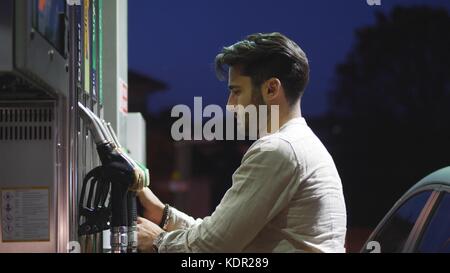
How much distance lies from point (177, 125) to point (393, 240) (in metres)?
1.29

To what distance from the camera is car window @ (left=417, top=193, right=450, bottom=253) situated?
3164 mm

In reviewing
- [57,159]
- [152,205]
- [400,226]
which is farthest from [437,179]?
[57,159]

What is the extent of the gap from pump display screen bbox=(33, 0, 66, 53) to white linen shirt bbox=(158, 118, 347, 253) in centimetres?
69

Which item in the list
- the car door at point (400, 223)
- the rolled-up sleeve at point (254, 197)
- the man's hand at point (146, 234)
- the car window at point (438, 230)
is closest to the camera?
the rolled-up sleeve at point (254, 197)

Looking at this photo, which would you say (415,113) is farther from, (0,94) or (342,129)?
(0,94)

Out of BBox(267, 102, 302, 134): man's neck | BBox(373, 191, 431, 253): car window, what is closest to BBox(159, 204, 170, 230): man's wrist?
BBox(267, 102, 302, 134): man's neck

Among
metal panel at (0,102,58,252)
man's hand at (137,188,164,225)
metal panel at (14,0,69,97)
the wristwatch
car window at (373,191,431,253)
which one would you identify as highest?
metal panel at (14,0,69,97)

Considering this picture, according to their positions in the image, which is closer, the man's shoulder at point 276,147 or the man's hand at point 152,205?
the man's shoulder at point 276,147

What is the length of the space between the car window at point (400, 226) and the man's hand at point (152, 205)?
3.86 feet

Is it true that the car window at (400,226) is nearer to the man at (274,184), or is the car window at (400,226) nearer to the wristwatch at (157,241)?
the man at (274,184)

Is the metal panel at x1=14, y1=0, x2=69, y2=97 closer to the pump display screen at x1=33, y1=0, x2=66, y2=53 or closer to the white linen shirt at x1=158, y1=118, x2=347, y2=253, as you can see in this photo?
the pump display screen at x1=33, y1=0, x2=66, y2=53

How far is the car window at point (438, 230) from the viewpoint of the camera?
3164 mm

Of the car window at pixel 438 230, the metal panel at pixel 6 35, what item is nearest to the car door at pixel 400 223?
the car window at pixel 438 230

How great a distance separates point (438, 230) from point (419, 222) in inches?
9.6
